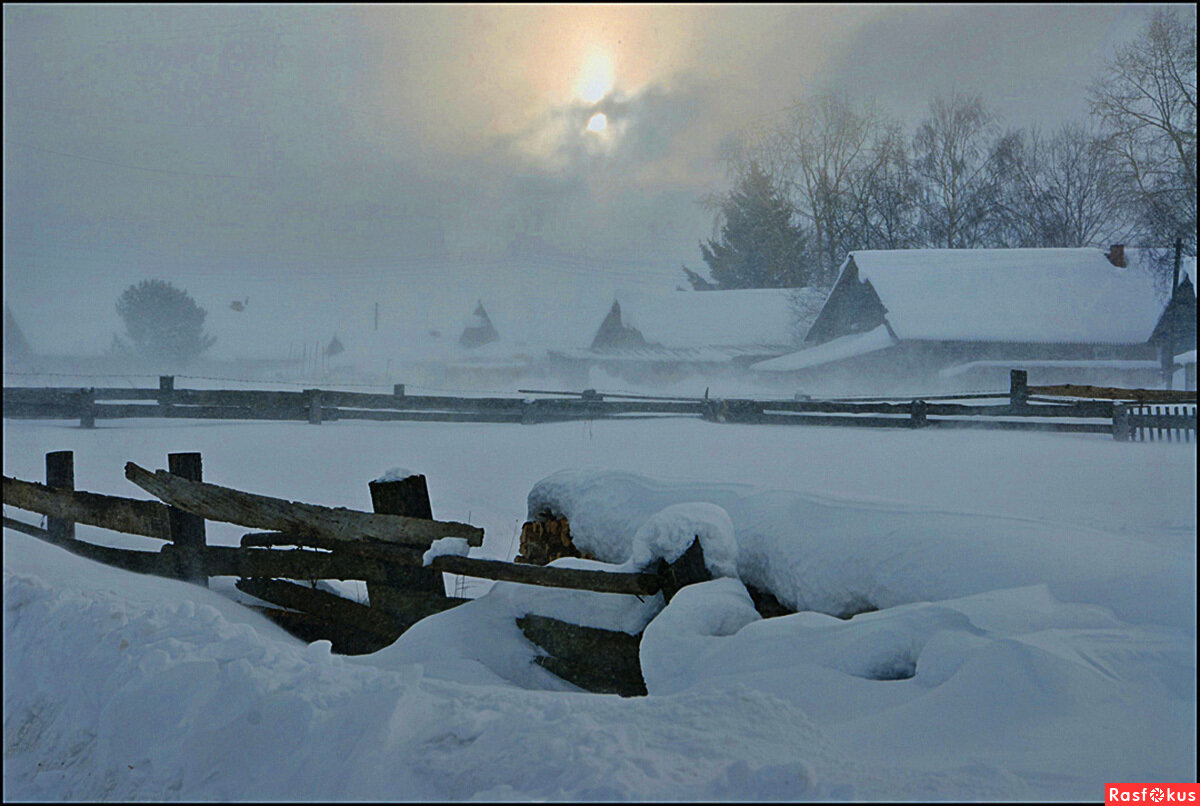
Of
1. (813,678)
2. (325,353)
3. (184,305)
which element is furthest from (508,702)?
(184,305)

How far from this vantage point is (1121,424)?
4.35 meters

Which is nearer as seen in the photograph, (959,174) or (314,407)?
(959,174)

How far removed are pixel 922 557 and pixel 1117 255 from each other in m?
3.22

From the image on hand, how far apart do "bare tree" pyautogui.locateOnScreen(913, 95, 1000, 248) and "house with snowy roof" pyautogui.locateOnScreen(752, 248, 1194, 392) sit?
0.23m

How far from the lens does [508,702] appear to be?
1.99 meters

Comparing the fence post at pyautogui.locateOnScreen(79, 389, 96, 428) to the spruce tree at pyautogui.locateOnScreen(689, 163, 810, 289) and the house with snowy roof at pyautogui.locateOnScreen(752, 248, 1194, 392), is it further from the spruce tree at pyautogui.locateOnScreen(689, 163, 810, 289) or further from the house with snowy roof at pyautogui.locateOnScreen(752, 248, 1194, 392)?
the house with snowy roof at pyautogui.locateOnScreen(752, 248, 1194, 392)

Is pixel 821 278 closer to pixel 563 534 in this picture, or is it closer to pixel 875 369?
pixel 875 369

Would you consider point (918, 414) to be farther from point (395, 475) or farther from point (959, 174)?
point (395, 475)

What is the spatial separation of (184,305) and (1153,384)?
95.5 ft

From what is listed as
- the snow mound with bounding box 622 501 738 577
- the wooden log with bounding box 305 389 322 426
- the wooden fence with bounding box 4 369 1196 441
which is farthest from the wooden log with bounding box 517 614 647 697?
the wooden log with bounding box 305 389 322 426

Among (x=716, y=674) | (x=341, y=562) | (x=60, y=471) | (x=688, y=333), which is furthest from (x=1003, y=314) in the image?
(x=688, y=333)

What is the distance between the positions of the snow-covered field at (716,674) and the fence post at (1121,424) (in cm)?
13

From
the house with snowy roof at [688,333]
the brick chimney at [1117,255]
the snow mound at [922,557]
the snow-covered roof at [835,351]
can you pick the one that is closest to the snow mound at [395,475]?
the snow mound at [922,557]

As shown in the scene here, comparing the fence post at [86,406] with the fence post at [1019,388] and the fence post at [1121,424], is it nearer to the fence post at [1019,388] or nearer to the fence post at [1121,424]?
the fence post at [1019,388]
